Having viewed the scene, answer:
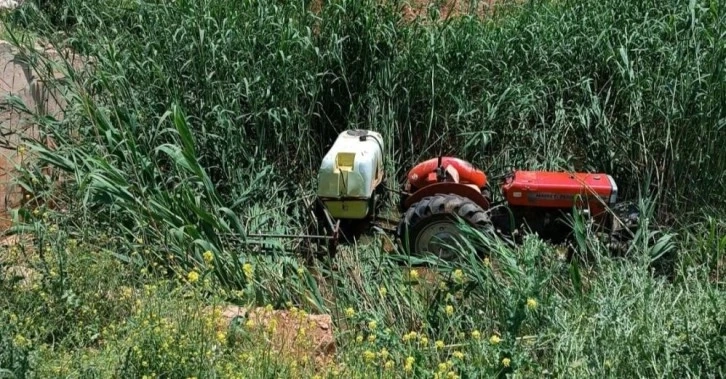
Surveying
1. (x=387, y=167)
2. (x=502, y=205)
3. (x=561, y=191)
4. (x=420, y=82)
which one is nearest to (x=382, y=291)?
(x=502, y=205)

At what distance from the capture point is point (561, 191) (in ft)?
17.5

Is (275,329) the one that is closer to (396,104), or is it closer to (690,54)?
(396,104)

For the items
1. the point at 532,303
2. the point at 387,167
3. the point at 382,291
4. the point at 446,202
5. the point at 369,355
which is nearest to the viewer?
the point at 369,355

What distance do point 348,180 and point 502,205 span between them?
100cm

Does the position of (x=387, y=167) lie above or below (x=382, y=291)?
below

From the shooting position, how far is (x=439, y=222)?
527 centimetres

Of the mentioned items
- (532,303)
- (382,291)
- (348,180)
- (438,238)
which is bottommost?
(438,238)

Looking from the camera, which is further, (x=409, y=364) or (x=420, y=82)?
(x=420, y=82)

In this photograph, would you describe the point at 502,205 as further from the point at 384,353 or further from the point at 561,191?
the point at 384,353

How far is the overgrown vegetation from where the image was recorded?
371 cm

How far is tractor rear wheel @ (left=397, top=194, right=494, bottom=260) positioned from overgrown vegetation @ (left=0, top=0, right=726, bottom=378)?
0.84 feet

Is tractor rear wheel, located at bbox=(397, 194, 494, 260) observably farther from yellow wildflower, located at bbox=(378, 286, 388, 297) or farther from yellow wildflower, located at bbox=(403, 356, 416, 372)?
yellow wildflower, located at bbox=(403, 356, 416, 372)

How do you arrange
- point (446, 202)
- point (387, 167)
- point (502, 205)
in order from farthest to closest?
point (387, 167), point (502, 205), point (446, 202)

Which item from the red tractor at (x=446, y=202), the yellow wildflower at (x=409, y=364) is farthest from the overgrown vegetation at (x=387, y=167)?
the red tractor at (x=446, y=202)
